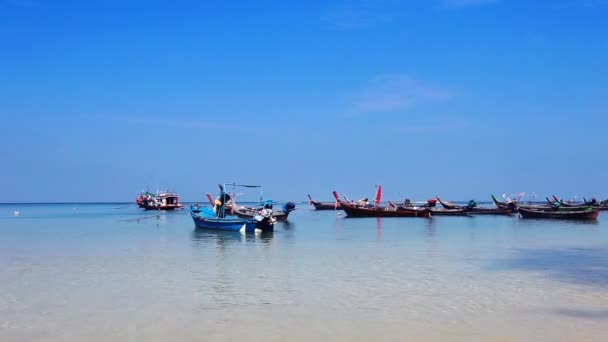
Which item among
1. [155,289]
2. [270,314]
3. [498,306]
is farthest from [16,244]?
[498,306]

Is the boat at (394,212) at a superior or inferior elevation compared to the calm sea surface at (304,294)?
superior

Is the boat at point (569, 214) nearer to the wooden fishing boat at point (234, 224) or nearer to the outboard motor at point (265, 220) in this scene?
the wooden fishing boat at point (234, 224)

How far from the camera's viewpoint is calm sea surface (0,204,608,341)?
28.6 ft

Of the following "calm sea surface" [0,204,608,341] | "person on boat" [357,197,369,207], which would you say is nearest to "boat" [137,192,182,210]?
"person on boat" [357,197,369,207]

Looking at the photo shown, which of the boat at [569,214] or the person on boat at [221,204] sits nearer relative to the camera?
the person on boat at [221,204]

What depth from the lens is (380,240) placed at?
25.7m

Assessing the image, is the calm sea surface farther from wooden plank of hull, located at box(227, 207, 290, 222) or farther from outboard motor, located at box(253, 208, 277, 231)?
wooden plank of hull, located at box(227, 207, 290, 222)

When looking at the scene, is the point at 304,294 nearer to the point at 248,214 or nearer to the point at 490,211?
the point at 248,214

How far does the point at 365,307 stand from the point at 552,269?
7.80 meters

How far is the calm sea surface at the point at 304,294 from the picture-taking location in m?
8.73

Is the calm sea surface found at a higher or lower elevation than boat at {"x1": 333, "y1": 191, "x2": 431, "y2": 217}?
lower

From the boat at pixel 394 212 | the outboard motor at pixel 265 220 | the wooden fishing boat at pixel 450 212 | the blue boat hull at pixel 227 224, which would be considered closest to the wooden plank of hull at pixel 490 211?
the wooden fishing boat at pixel 450 212

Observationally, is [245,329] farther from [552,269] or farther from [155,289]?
[552,269]

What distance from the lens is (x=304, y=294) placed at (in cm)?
1168
